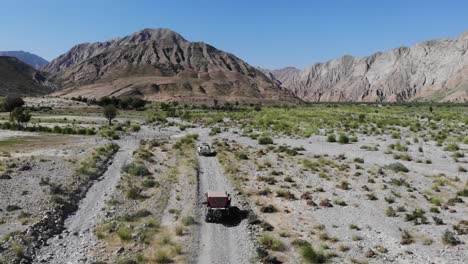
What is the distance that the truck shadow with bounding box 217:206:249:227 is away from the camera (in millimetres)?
22922

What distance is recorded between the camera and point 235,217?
2394 cm

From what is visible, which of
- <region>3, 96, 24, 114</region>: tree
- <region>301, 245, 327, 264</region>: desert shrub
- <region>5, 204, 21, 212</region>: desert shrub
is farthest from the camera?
<region>3, 96, 24, 114</region>: tree

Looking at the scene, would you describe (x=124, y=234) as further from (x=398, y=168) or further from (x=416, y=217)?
(x=398, y=168)

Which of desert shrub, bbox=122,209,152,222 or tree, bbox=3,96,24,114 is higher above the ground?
tree, bbox=3,96,24,114

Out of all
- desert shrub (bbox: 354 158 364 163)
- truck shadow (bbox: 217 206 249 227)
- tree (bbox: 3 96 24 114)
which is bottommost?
truck shadow (bbox: 217 206 249 227)

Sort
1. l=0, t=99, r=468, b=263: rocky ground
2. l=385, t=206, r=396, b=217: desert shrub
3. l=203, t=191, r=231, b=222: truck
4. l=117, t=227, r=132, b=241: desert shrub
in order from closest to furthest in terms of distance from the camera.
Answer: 1. l=0, t=99, r=468, b=263: rocky ground
2. l=117, t=227, r=132, b=241: desert shrub
3. l=203, t=191, r=231, b=222: truck
4. l=385, t=206, r=396, b=217: desert shrub

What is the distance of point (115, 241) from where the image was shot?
66.0ft

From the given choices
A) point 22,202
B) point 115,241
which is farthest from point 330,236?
point 22,202

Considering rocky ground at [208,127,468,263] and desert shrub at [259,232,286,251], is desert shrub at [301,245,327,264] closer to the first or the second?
rocky ground at [208,127,468,263]

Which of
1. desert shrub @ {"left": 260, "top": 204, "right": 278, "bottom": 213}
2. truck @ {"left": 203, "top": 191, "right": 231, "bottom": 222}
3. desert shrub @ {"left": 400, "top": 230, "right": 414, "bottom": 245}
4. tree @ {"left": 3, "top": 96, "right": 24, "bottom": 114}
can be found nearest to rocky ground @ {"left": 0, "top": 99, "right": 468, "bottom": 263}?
desert shrub @ {"left": 400, "top": 230, "right": 414, "bottom": 245}

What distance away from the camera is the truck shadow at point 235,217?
22922mm

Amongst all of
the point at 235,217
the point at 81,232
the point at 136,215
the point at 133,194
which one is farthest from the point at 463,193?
the point at 81,232

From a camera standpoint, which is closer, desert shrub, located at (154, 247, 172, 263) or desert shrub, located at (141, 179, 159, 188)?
desert shrub, located at (154, 247, 172, 263)

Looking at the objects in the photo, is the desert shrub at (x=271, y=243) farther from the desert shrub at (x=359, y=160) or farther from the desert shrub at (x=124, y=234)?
the desert shrub at (x=359, y=160)
